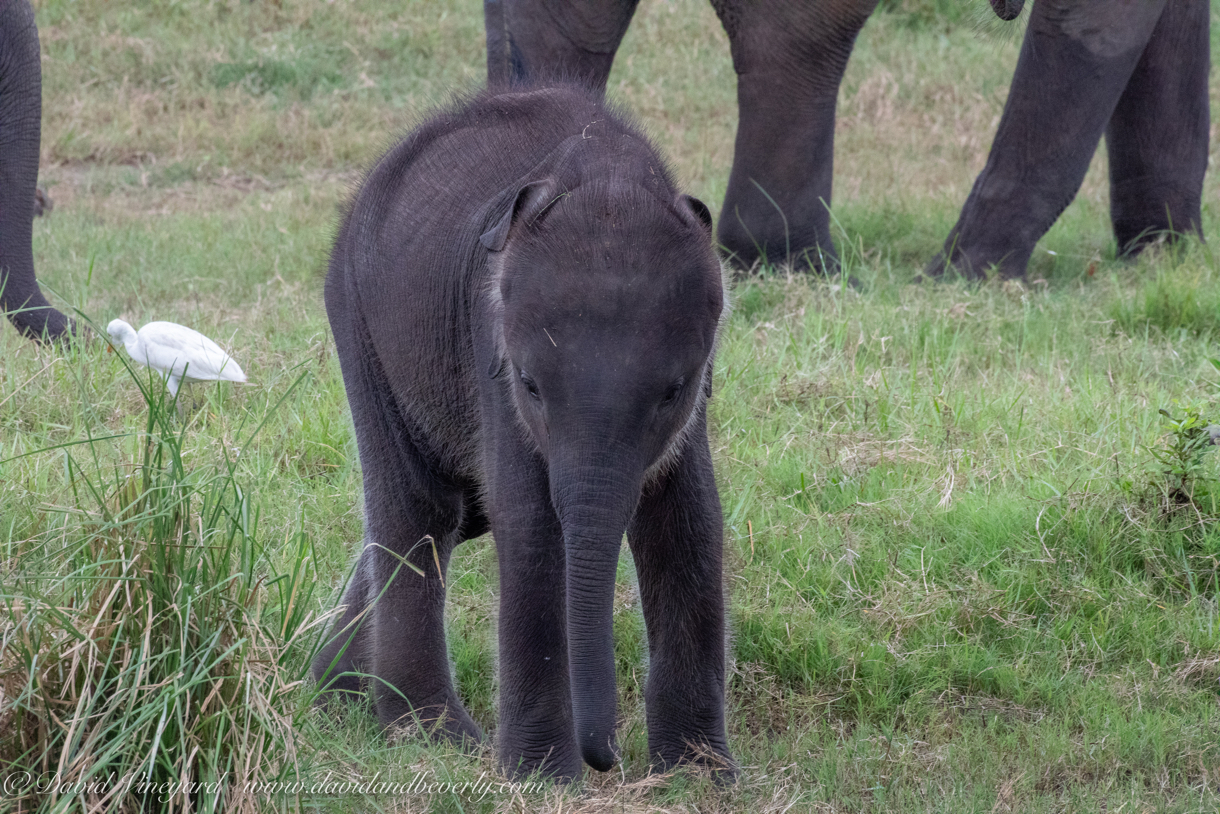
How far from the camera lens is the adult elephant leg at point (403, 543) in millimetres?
2947

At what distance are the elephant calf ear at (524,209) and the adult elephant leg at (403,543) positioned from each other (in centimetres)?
72

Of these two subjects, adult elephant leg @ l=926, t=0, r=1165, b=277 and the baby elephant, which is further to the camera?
adult elephant leg @ l=926, t=0, r=1165, b=277

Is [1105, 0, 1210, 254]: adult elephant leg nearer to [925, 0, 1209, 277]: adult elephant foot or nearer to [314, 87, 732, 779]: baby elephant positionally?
[925, 0, 1209, 277]: adult elephant foot

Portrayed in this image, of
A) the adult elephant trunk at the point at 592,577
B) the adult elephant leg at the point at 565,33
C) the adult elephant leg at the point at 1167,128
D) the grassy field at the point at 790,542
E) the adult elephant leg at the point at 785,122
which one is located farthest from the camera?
the adult elephant leg at the point at 1167,128

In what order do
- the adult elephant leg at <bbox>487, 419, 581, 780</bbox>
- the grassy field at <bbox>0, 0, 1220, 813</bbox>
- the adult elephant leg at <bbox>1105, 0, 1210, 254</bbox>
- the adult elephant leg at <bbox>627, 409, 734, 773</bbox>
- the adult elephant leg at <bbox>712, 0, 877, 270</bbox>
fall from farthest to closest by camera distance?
the adult elephant leg at <bbox>1105, 0, 1210, 254</bbox>
the adult elephant leg at <bbox>712, 0, 877, 270</bbox>
the adult elephant leg at <bbox>627, 409, 734, 773</bbox>
the adult elephant leg at <bbox>487, 419, 581, 780</bbox>
the grassy field at <bbox>0, 0, 1220, 813</bbox>

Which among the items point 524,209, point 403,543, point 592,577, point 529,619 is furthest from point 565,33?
point 592,577

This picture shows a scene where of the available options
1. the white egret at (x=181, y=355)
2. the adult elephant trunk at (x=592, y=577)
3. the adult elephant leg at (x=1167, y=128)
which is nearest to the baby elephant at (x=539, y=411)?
the adult elephant trunk at (x=592, y=577)

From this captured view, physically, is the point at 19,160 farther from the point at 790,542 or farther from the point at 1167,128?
the point at 1167,128

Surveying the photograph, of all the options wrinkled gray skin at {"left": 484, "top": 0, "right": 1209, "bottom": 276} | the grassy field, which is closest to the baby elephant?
the grassy field

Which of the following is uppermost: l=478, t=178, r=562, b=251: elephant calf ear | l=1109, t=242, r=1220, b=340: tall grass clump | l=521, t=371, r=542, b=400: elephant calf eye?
l=478, t=178, r=562, b=251: elephant calf ear

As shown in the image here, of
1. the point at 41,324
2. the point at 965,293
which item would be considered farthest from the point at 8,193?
the point at 965,293

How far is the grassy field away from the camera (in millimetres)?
2289

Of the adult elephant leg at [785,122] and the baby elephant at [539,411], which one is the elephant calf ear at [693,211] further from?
the adult elephant leg at [785,122]

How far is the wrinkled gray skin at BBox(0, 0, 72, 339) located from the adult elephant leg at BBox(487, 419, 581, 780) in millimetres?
3275
